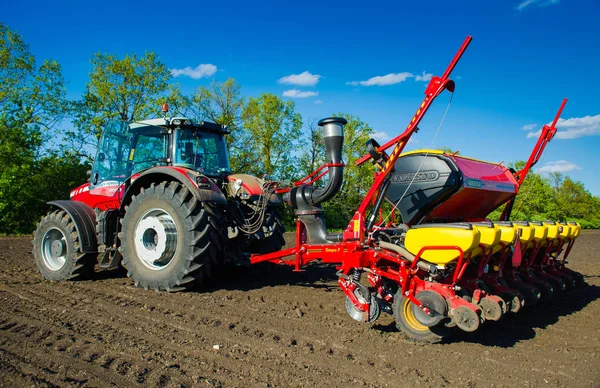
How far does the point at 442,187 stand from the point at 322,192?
1495 mm

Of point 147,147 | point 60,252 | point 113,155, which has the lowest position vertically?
point 60,252

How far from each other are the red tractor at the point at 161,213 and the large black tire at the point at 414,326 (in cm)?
232

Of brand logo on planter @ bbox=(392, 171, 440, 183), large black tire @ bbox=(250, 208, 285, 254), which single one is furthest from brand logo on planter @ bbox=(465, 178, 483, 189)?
large black tire @ bbox=(250, 208, 285, 254)

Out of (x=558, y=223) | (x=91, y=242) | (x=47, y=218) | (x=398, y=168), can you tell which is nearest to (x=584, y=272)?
(x=558, y=223)

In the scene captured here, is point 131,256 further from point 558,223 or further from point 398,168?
point 558,223

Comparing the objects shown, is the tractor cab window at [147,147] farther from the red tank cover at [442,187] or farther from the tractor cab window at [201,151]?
the red tank cover at [442,187]

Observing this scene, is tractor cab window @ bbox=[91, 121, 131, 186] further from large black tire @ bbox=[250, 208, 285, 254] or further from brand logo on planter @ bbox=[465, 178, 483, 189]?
brand logo on planter @ bbox=[465, 178, 483, 189]

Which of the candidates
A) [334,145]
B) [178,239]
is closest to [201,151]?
[178,239]

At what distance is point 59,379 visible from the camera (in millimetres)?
2863

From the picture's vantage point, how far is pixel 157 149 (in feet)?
20.5

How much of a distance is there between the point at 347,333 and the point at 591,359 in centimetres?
207

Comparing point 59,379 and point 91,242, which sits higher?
point 91,242

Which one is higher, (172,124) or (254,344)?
(172,124)

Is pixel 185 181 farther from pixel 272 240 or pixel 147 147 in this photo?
pixel 272 240
